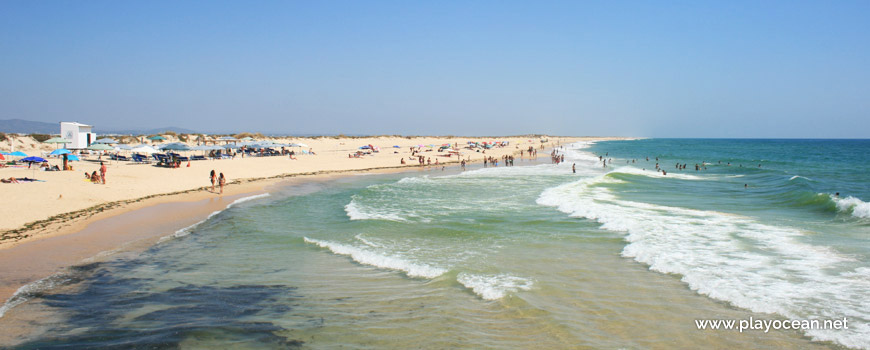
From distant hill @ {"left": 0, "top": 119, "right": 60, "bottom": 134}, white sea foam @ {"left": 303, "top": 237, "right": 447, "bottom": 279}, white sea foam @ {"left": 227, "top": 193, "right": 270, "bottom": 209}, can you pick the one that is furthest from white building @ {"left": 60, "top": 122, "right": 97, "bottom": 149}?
distant hill @ {"left": 0, "top": 119, "right": 60, "bottom": 134}

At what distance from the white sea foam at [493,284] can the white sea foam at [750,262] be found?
339cm

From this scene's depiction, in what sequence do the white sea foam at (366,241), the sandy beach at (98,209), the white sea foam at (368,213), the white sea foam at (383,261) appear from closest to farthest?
the white sea foam at (383,261) → the sandy beach at (98,209) → the white sea foam at (366,241) → the white sea foam at (368,213)

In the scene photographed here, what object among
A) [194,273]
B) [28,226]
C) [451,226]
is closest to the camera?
[194,273]

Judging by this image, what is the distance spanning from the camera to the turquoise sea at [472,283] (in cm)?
693

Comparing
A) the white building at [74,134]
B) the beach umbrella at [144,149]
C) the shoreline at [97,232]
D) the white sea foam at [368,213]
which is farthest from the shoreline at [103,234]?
the white building at [74,134]

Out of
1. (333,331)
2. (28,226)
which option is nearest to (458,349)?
(333,331)

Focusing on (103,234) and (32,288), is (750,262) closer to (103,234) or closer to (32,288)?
(32,288)

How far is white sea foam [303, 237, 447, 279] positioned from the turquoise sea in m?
0.07

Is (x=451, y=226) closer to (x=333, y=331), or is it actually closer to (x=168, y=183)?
(x=333, y=331)

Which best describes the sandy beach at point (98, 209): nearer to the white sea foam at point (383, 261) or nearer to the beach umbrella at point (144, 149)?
the beach umbrella at point (144, 149)

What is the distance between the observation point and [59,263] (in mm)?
10594

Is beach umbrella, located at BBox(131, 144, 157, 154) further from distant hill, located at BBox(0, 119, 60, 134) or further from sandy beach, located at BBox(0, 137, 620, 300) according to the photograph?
distant hill, located at BBox(0, 119, 60, 134)

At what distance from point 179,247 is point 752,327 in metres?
13.1

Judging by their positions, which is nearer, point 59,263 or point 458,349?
point 458,349
